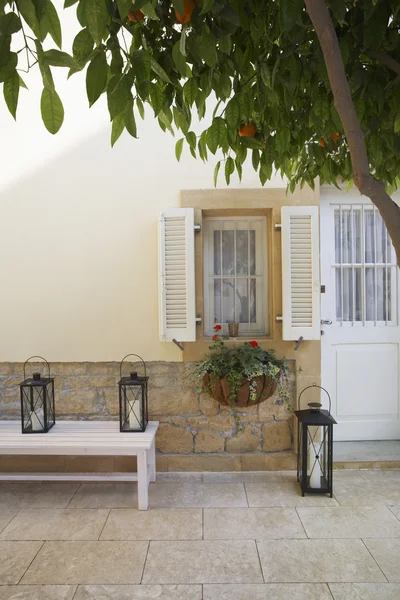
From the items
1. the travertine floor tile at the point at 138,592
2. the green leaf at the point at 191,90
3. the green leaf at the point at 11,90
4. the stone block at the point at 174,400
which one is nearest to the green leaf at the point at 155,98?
the green leaf at the point at 191,90

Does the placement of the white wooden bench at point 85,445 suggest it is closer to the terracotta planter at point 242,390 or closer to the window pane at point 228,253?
the terracotta planter at point 242,390

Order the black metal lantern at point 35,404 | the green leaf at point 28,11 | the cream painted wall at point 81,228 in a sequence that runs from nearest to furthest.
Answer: the green leaf at point 28,11 → the black metal lantern at point 35,404 → the cream painted wall at point 81,228

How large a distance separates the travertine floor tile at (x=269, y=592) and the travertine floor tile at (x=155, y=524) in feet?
1.49

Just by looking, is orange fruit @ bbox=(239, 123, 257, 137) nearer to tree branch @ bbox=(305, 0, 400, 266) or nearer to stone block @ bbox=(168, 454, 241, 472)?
tree branch @ bbox=(305, 0, 400, 266)

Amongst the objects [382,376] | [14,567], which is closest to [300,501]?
[382,376]

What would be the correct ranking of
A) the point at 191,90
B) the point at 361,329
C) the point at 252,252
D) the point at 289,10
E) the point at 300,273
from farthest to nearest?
the point at 361,329
the point at 252,252
the point at 300,273
the point at 191,90
the point at 289,10

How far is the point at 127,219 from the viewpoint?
11.4 feet

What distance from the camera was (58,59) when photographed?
2.73 ft

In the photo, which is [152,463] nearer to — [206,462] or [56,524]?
[206,462]

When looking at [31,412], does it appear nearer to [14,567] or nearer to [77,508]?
[77,508]

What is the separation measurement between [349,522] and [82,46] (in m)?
2.81

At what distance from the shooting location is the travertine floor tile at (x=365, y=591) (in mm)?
2127

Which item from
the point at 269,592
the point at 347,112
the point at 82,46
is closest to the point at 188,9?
the point at 82,46

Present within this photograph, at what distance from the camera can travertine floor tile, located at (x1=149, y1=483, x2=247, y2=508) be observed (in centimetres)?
304
